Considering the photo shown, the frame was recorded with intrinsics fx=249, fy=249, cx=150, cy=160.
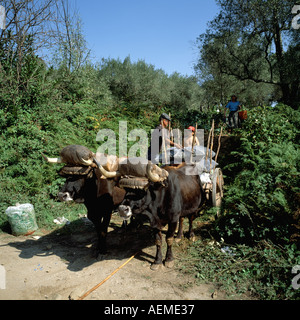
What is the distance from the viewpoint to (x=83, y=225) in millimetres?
7461

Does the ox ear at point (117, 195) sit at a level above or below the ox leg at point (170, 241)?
above

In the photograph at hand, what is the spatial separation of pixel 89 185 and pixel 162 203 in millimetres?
1616

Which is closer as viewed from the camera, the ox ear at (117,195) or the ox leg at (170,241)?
the ox leg at (170,241)

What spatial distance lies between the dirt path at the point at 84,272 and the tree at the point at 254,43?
480 inches

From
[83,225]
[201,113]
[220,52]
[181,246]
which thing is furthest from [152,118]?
[181,246]

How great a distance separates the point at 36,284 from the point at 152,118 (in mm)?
13895

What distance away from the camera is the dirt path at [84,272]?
4324mm

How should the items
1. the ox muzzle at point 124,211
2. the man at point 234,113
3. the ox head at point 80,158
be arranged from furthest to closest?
the man at point 234,113 < the ox head at point 80,158 < the ox muzzle at point 124,211

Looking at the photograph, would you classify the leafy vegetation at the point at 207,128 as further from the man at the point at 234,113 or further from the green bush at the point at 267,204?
the man at the point at 234,113

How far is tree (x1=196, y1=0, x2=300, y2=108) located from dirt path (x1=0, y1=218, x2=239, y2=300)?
12203 mm

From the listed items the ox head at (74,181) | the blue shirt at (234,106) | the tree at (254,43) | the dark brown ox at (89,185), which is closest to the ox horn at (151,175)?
the dark brown ox at (89,185)

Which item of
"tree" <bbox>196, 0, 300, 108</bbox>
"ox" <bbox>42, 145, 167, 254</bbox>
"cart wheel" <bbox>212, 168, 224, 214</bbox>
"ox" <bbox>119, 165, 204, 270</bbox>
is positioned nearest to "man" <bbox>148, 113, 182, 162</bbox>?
"cart wheel" <bbox>212, 168, 224, 214</bbox>

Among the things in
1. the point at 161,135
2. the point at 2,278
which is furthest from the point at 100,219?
the point at 161,135

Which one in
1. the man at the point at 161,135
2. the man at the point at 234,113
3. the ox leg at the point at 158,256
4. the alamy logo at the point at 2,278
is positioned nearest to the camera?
the alamy logo at the point at 2,278
